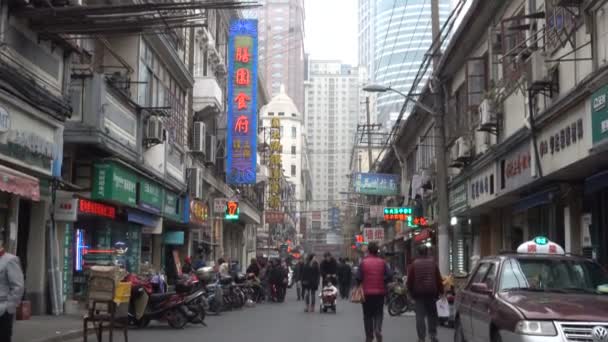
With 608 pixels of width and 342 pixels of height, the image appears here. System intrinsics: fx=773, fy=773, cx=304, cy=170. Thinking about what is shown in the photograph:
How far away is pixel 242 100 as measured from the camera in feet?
128

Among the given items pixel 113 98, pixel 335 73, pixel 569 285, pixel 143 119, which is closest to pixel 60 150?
pixel 113 98

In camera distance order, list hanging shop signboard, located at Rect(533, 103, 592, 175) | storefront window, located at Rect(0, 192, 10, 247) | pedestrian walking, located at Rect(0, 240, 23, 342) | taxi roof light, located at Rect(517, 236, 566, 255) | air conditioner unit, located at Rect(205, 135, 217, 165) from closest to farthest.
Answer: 1. pedestrian walking, located at Rect(0, 240, 23, 342)
2. taxi roof light, located at Rect(517, 236, 566, 255)
3. hanging shop signboard, located at Rect(533, 103, 592, 175)
4. storefront window, located at Rect(0, 192, 10, 247)
5. air conditioner unit, located at Rect(205, 135, 217, 165)

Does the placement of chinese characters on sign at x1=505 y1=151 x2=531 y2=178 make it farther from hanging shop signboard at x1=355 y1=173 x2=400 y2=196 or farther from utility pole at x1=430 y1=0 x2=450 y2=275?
hanging shop signboard at x1=355 y1=173 x2=400 y2=196

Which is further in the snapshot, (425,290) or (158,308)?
(158,308)

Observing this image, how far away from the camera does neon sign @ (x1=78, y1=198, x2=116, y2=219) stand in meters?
19.7

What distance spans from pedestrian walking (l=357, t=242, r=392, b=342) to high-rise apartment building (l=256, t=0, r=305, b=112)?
76.7 m

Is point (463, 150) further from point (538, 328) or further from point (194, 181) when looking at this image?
point (538, 328)

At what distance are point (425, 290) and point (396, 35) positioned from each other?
20.7 metres

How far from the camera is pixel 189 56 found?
33.8 meters

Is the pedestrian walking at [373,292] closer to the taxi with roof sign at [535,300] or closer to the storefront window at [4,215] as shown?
the taxi with roof sign at [535,300]

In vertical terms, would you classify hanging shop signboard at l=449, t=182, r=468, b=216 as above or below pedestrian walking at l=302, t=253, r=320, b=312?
above

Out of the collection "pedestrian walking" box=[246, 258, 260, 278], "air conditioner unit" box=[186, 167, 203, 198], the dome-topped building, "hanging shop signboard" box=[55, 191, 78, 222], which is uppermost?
the dome-topped building

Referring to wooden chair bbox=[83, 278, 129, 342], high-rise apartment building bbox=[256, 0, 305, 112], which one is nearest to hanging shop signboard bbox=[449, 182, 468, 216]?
wooden chair bbox=[83, 278, 129, 342]

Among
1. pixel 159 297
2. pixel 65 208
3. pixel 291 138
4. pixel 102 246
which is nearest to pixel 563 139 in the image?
pixel 159 297
